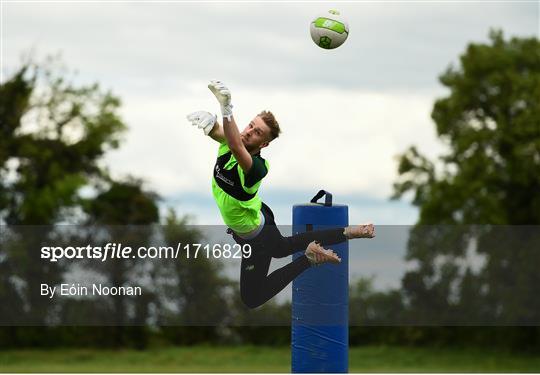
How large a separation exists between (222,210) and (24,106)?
26.1m

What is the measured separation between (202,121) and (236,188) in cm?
86

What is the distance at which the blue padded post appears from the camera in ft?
39.6

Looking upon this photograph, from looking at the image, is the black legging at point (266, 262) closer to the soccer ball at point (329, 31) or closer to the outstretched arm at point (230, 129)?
the outstretched arm at point (230, 129)

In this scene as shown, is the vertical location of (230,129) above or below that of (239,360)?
above

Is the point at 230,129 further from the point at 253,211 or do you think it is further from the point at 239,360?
the point at 239,360

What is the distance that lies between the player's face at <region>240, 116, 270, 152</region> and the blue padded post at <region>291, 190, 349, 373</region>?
1.72 meters

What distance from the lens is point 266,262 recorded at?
1130 centimetres

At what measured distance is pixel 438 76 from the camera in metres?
35.3

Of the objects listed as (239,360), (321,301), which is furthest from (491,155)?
(321,301)

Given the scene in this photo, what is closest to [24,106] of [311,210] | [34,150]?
[34,150]

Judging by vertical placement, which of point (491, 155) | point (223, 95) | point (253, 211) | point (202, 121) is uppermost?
point (491, 155)

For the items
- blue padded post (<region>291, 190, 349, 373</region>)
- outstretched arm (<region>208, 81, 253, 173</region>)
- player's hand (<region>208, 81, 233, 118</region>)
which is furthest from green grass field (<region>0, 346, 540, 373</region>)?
player's hand (<region>208, 81, 233, 118</region>)

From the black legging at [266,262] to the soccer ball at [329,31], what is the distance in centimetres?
173

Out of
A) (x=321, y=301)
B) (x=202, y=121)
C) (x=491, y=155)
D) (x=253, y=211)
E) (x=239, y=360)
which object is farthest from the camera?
(x=491, y=155)
